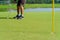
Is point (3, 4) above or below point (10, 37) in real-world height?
below

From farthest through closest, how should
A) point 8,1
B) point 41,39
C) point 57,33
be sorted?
point 8,1, point 57,33, point 41,39

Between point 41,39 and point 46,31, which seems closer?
point 41,39

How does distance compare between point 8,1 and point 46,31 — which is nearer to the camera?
point 46,31

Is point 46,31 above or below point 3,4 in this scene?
above

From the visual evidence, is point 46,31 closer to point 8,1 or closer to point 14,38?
point 14,38

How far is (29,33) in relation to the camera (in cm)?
886

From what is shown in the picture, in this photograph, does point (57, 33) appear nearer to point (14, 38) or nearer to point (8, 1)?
point (14, 38)

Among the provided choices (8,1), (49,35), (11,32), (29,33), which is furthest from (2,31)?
(8,1)

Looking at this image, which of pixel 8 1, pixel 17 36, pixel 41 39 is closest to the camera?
pixel 41 39

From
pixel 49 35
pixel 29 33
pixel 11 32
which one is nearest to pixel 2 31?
pixel 11 32

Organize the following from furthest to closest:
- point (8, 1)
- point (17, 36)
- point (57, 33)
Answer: point (8, 1) → point (57, 33) → point (17, 36)

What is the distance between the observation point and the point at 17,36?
8.34m

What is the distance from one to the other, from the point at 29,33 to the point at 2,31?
1.04m

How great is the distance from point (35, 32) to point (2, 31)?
3.79ft
